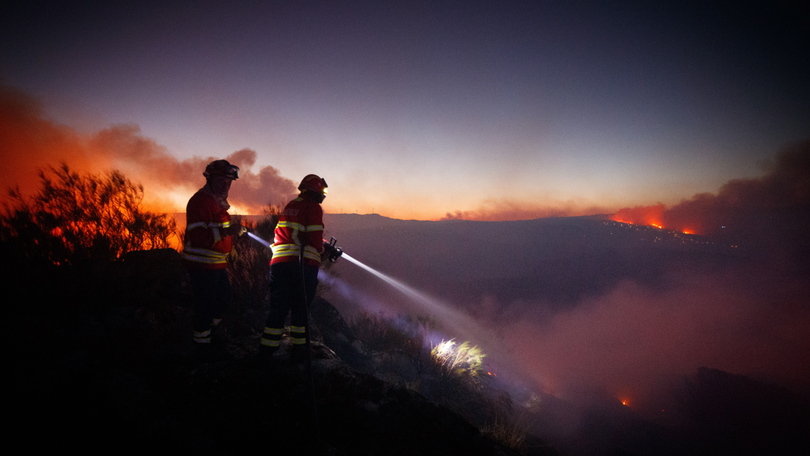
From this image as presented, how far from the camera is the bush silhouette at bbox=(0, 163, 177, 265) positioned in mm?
4133

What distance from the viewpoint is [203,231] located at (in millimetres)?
3104

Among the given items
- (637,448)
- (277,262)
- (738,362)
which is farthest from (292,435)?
(738,362)

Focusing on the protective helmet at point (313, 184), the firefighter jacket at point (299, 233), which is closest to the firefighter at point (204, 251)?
the firefighter jacket at point (299, 233)

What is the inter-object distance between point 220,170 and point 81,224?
14.2ft

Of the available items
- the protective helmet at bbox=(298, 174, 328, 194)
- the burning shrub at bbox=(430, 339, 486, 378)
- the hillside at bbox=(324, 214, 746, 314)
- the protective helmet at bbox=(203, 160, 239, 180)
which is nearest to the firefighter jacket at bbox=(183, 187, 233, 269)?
the protective helmet at bbox=(203, 160, 239, 180)

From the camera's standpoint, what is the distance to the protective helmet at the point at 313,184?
3.33 m

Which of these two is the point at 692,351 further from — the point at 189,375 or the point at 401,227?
the point at 189,375

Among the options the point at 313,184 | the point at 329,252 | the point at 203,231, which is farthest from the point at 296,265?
the point at 203,231

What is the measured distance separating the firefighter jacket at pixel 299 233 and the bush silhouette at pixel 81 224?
11.5 ft

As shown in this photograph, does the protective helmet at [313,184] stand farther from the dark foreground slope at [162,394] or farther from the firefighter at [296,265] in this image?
the dark foreground slope at [162,394]

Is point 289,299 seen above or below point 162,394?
above

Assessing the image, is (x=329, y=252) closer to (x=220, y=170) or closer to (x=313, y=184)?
(x=313, y=184)

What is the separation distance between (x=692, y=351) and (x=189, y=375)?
4484cm

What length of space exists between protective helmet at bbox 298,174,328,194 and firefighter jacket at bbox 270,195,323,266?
6.3 inches
